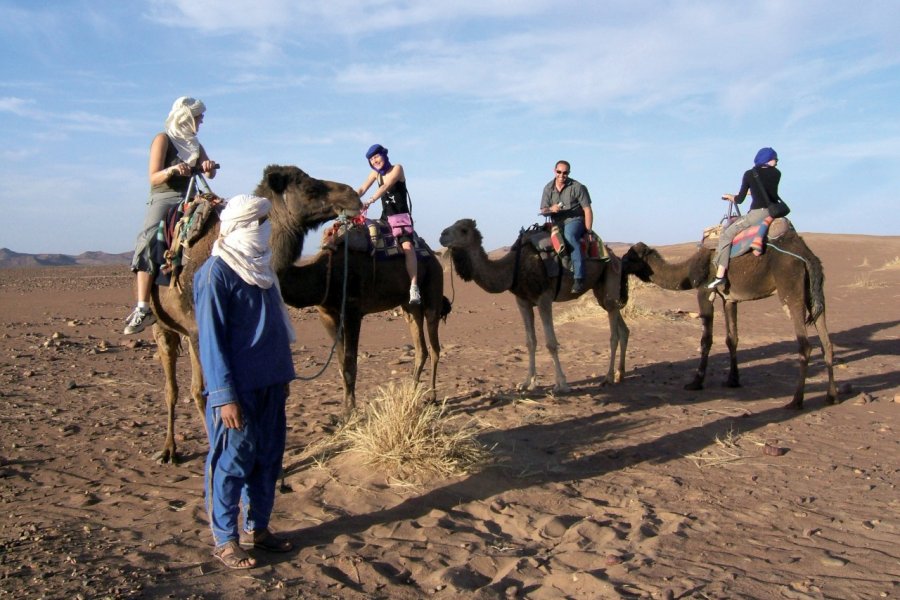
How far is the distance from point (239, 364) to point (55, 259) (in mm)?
90779

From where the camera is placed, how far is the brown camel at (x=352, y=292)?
7.83m

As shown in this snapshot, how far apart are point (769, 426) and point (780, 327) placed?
960cm

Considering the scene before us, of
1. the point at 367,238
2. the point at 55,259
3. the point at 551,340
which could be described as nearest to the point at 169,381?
the point at 367,238

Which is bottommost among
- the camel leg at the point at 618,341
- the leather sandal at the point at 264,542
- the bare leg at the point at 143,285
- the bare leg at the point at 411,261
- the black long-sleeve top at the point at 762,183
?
the leather sandal at the point at 264,542

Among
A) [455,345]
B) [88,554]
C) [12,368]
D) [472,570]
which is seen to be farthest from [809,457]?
[12,368]

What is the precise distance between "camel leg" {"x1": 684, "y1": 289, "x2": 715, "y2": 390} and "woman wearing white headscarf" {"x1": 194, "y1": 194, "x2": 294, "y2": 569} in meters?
7.55

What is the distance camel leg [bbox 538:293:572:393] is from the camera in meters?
10.4

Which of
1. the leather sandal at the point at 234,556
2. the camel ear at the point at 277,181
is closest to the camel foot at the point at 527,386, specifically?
the camel ear at the point at 277,181

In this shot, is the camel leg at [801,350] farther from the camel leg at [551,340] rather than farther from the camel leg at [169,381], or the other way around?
the camel leg at [169,381]

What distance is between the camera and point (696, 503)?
6258 mm

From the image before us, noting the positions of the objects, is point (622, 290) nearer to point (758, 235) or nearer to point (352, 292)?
point (758, 235)

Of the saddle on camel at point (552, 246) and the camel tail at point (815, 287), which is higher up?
the saddle on camel at point (552, 246)

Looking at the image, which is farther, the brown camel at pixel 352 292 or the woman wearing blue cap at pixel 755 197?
the woman wearing blue cap at pixel 755 197

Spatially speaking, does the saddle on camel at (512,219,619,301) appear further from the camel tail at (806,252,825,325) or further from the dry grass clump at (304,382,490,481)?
the dry grass clump at (304,382,490,481)
